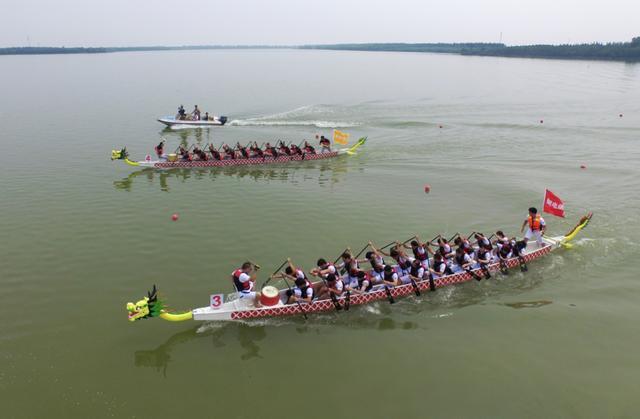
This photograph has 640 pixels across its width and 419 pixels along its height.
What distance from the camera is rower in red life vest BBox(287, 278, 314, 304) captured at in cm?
1239

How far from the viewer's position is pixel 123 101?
177 feet

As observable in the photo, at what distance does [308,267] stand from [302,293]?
296 centimetres

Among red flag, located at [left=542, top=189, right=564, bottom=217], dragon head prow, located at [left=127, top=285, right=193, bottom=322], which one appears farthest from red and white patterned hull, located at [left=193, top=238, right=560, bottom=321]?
red flag, located at [left=542, top=189, right=564, bottom=217]

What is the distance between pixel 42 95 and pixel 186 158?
44636 mm

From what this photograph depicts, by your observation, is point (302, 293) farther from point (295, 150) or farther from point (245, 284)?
point (295, 150)

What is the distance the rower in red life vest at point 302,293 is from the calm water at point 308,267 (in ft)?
2.47

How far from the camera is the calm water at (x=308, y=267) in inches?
395

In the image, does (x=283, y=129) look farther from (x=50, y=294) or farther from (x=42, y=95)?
(x=42, y=95)

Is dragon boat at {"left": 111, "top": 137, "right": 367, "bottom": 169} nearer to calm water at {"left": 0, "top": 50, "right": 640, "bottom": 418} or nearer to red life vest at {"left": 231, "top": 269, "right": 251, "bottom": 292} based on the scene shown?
calm water at {"left": 0, "top": 50, "right": 640, "bottom": 418}

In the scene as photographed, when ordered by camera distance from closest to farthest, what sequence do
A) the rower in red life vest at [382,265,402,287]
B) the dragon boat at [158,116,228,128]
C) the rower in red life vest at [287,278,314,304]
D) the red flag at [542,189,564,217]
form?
the rower in red life vest at [287,278,314,304]
the rower in red life vest at [382,265,402,287]
the red flag at [542,189,564,217]
the dragon boat at [158,116,228,128]

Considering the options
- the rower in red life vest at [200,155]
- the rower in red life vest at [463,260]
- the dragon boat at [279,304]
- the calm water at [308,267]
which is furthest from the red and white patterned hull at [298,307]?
the rower in red life vest at [200,155]

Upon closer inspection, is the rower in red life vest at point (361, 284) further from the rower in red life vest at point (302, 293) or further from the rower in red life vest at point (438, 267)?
the rower in red life vest at point (438, 267)

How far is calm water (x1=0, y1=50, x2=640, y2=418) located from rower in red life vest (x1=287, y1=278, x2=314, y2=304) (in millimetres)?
754

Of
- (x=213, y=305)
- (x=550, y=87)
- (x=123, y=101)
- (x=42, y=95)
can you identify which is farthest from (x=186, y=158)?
(x=550, y=87)
